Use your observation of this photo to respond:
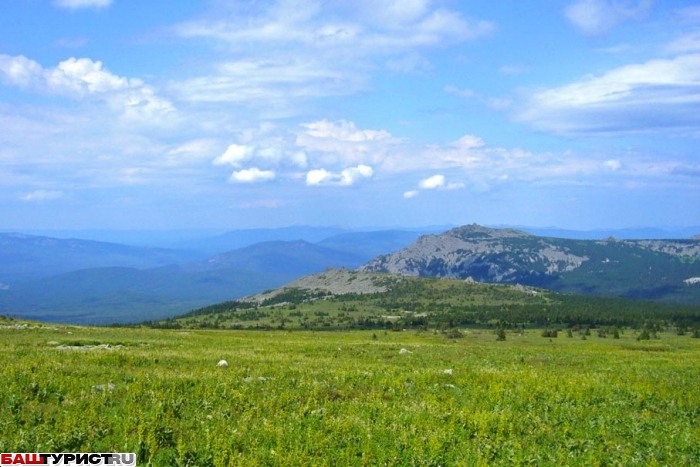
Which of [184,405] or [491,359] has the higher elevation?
[184,405]

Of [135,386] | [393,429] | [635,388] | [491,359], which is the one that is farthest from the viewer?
[491,359]

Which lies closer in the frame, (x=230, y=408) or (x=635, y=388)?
(x=230, y=408)

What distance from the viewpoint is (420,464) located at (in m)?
12.7

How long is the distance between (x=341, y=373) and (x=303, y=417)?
7290mm

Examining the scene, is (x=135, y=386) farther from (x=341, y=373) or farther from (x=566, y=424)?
(x=566, y=424)

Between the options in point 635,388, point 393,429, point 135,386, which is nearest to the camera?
point 393,429

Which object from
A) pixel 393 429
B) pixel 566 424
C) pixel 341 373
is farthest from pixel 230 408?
pixel 566 424

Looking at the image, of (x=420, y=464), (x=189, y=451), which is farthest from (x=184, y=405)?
(x=420, y=464)

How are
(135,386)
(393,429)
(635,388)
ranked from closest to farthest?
1. (393,429)
2. (135,386)
3. (635,388)

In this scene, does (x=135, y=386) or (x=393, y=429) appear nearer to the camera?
(x=393, y=429)

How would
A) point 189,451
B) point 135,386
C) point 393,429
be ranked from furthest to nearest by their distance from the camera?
point 135,386 < point 393,429 < point 189,451

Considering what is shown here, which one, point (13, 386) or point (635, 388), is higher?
point (13, 386)

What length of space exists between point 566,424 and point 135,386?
1359 centimetres

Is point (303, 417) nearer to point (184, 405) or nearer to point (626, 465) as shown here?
point (184, 405)
